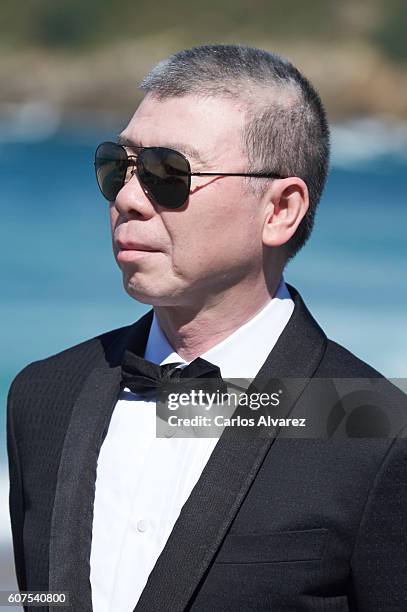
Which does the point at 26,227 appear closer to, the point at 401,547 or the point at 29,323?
the point at 29,323

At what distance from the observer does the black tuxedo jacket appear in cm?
179

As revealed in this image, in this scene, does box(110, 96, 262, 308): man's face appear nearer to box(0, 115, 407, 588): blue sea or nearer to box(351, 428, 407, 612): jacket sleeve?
box(351, 428, 407, 612): jacket sleeve

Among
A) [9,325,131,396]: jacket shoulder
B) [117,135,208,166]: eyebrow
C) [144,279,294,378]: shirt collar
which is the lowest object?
[144,279,294,378]: shirt collar

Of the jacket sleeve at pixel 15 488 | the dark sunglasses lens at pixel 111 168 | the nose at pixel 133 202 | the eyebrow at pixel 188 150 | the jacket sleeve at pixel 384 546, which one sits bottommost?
the jacket sleeve at pixel 384 546

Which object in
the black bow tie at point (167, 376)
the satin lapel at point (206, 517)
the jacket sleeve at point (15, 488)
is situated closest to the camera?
the satin lapel at point (206, 517)

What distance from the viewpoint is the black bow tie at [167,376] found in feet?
6.56

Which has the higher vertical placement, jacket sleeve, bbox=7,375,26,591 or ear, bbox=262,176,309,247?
ear, bbox=262,176,309,247

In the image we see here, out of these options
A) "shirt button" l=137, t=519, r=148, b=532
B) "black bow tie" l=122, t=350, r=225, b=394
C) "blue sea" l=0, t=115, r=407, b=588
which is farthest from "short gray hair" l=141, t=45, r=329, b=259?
"blue sea" l=0, t=115, r=407, b=588

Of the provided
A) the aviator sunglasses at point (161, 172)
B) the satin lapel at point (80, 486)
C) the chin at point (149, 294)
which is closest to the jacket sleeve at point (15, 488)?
the satin lapel at point (80, 486)

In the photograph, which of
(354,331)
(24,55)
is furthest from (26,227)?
(354,331)

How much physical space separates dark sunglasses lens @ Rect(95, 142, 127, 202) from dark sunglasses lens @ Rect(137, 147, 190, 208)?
55mm

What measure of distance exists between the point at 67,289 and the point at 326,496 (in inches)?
191

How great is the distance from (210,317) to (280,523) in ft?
1.38

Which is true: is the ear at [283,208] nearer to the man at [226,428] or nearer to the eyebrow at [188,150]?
the man at [226,428]
